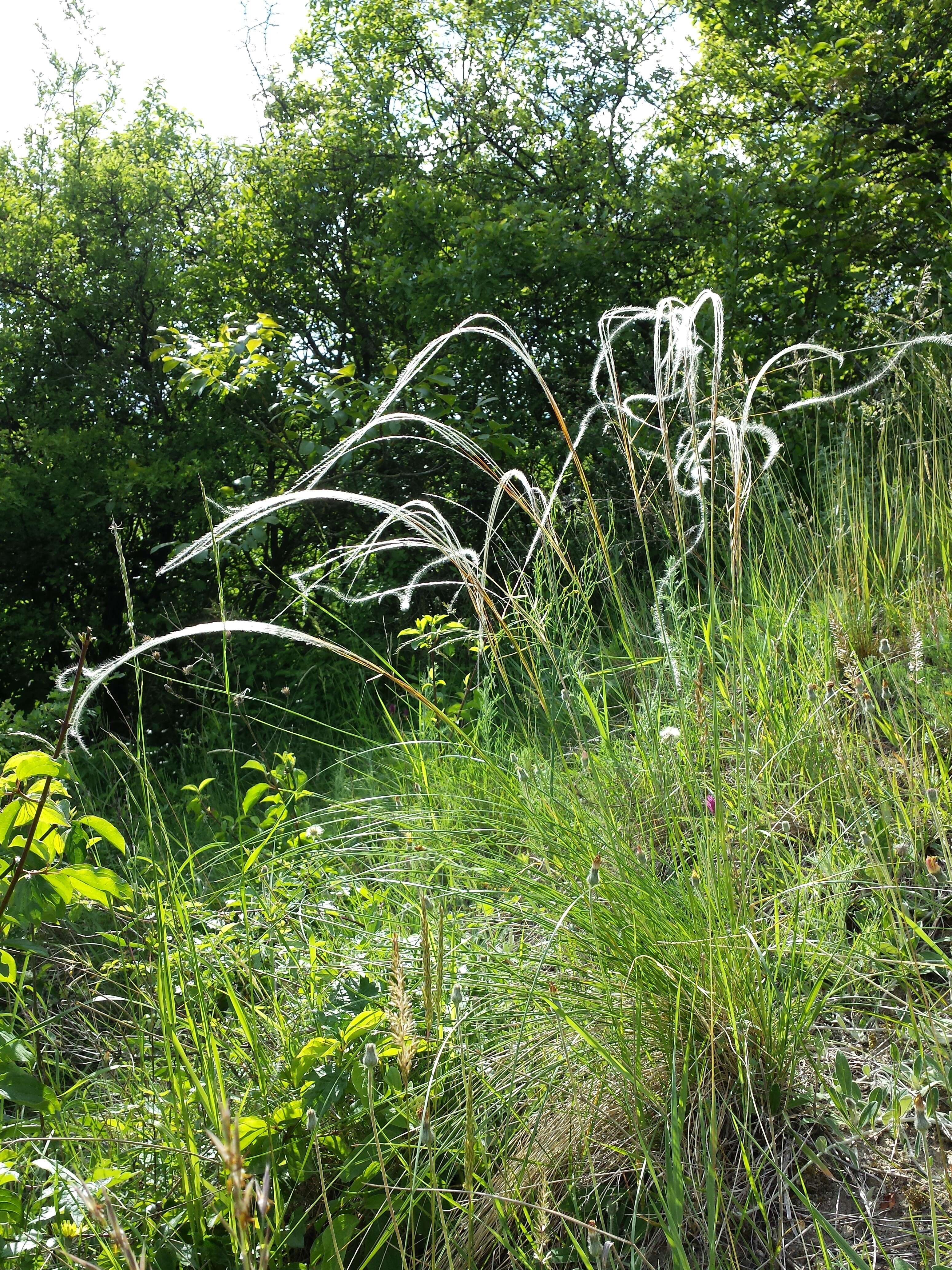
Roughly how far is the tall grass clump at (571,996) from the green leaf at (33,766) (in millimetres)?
125

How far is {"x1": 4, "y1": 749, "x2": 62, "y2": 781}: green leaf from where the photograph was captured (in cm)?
120

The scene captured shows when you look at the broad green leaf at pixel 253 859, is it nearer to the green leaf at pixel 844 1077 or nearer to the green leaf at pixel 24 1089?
the green leaf at pixel 24 1089

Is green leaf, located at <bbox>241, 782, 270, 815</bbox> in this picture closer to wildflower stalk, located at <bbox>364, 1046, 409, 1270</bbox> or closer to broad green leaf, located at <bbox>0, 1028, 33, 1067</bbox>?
broad green leaf, located at <bbox>0, 1028, 33, 1067</bbox>

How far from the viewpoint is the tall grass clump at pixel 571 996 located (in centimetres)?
122

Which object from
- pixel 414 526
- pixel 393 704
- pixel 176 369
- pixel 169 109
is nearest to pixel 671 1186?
Result: pixel 414 526

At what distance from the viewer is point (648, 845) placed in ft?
5.28

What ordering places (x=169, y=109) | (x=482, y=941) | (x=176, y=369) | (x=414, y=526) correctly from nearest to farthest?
(x=414, y=526) → (x=482, y=941) → (x=176, y=369) → (x=169, y=109)

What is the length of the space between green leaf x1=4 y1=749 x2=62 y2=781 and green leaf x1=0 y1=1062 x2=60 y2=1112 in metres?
0.38

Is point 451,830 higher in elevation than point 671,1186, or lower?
higher

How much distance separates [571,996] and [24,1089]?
29.0 inches

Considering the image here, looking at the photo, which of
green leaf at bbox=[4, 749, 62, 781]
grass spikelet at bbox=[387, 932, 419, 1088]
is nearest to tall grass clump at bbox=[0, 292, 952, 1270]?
grass spikelet at bbox=[387, 932, 419, 1088]

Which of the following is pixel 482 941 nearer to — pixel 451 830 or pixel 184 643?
pixel 451 830

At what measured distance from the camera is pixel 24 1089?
48.9 inches

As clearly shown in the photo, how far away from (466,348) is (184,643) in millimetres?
2181
